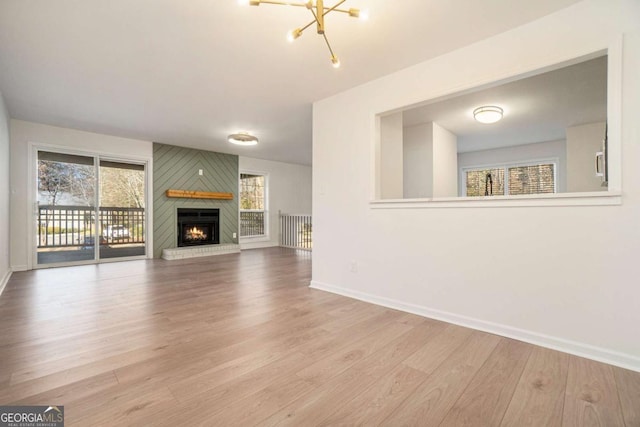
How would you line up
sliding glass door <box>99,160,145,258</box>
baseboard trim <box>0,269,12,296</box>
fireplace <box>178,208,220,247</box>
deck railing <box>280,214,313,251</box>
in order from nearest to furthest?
baseboard trim <box>0,269,12,296</box>, sliding glass door <box>99,160,145,258</box>, fireplace <box>178,208,220,247</box>, deck railing <box>280,214,313,251</box>

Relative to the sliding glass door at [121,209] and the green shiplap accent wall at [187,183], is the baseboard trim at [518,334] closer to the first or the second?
the green shiplap accent wall at [187,183]

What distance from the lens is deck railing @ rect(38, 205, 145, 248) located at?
4934 millimetres

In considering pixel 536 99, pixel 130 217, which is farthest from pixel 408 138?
pixel 130 217

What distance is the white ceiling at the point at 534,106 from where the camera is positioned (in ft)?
9.93

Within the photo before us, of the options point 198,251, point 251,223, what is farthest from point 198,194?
point 251,223

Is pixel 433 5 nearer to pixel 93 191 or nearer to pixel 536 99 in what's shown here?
pixel 536 99

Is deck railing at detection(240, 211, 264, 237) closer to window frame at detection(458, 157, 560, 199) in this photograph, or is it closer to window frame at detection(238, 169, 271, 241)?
window frame at detection(238, 169, 271, 241)

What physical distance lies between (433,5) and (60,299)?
4410 mm

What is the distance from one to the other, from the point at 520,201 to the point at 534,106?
8.40 ft

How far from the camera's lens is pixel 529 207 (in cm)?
211

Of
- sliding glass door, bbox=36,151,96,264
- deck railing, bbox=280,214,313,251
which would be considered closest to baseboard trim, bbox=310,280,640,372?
deck railing, bbox=280,214,313,251

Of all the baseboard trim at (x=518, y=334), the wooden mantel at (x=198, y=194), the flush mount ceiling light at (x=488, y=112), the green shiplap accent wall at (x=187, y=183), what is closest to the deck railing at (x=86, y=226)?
the green shiplap accent wall at (x=187, y=183)

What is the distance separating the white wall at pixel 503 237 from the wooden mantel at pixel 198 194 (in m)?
4.17

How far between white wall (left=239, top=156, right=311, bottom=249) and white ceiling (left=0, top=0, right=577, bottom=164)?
3606mm
